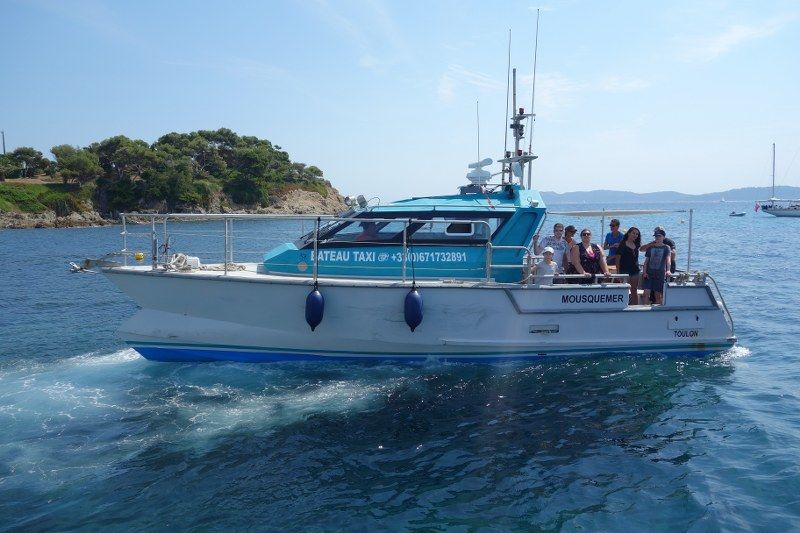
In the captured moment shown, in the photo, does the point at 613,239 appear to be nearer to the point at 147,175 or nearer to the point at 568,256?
the point at 568,256

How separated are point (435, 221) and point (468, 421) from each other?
2.95 metres

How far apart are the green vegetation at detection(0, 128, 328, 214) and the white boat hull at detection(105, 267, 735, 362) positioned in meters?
50.3

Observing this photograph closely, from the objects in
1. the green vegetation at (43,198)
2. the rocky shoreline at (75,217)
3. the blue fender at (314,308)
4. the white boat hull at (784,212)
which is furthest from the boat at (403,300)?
the white boat hull at (784,212)

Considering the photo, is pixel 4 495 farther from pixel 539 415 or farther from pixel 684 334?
pixel 684 334

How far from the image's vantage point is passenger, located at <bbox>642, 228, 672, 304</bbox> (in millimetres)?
8812

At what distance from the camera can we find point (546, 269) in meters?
8.52

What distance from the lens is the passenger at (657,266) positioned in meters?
8.81

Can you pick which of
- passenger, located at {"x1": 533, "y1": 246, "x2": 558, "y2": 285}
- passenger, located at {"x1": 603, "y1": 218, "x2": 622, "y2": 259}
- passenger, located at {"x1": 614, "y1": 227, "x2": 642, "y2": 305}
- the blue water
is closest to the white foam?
the blue water

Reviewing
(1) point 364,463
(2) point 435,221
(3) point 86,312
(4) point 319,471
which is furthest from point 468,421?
(3) point 86,312

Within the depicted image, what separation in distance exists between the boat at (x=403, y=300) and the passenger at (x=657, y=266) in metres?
0.14

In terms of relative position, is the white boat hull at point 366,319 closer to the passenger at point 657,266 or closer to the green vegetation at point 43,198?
the passenger at point 657,266

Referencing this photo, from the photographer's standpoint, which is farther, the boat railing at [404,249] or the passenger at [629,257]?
the passenger at [629,257]

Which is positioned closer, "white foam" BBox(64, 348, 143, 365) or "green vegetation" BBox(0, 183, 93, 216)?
"white foam" BBox(64, 348, 143, 365)

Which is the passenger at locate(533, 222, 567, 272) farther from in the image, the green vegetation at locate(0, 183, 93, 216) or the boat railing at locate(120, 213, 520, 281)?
the green vegetation at locate(0, 183, 93, 216)
